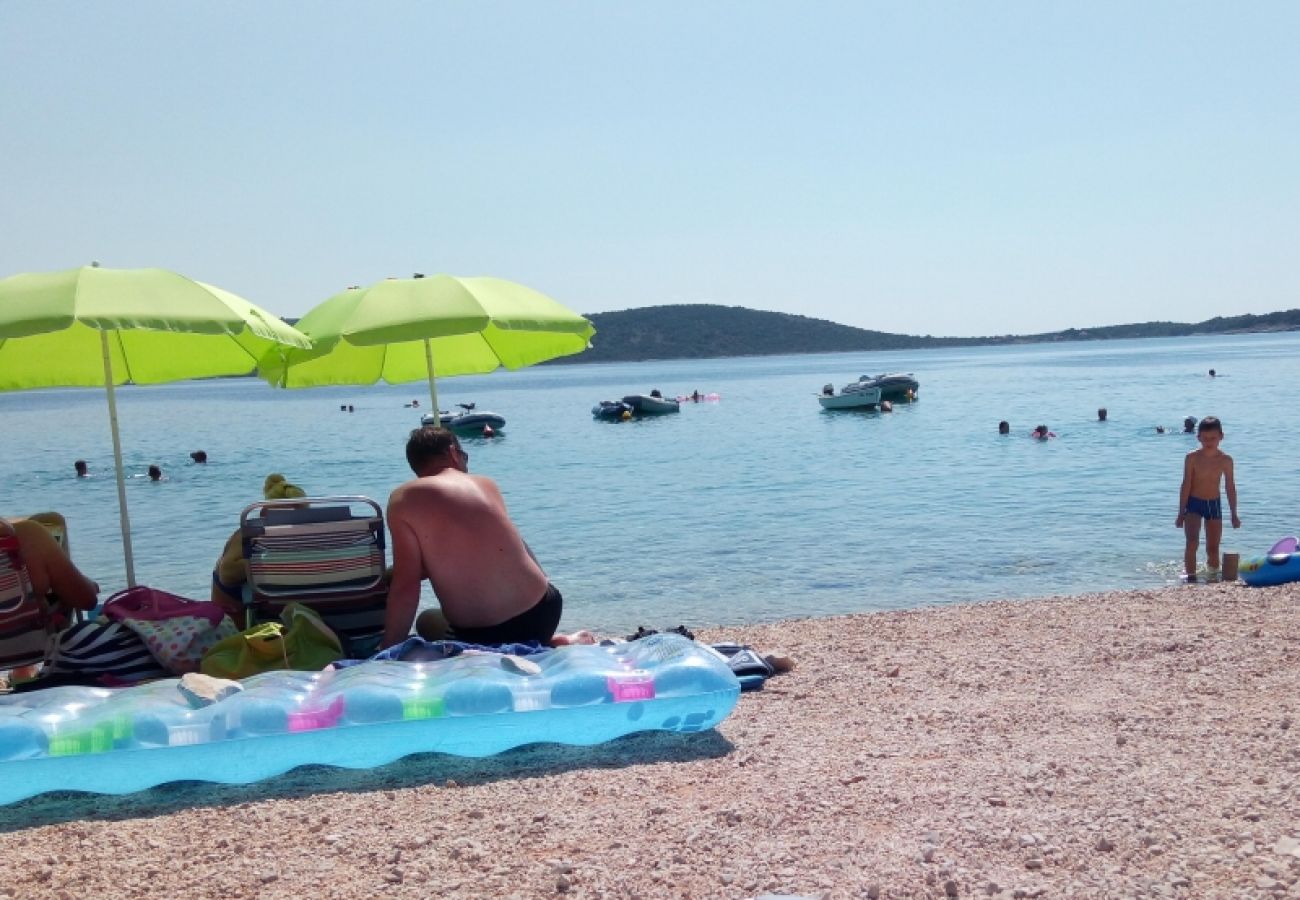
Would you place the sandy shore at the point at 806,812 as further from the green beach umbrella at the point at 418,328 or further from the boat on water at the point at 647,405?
the boat on water at the point at 647,405

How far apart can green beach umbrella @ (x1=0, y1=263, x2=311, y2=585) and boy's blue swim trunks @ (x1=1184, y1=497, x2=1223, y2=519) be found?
23.1ft

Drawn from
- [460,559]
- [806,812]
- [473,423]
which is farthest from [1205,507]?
[473,423]

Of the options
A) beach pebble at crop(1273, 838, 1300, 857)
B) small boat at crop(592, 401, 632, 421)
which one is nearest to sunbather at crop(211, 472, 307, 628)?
beach pebble at crop(1273, 838, 1300, 857)

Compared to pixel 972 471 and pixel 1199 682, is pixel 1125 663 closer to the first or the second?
pixel 1199 682

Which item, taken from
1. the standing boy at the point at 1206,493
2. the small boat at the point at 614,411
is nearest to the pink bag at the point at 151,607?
the standing boy at the point at 1206,493

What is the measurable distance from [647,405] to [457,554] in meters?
38.8

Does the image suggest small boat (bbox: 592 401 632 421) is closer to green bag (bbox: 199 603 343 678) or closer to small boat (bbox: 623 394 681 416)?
small boat (bbox: 623 394 681 416)

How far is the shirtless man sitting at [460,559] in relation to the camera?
471 centimetres

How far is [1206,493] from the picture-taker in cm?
880

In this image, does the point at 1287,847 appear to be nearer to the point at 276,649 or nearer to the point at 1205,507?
the point at 276,649

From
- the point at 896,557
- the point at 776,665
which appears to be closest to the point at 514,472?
the point at 896,557

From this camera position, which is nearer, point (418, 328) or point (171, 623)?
point (171, 623)

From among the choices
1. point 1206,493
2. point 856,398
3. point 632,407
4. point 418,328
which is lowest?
point 856,398

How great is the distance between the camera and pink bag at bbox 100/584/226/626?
192 inches
